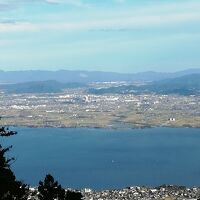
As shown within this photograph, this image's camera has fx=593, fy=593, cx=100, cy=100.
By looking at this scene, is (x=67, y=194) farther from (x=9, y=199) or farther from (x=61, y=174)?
(x=61, y=174)

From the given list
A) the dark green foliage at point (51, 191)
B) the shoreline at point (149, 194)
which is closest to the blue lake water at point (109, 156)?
the shoreline at point (149, 194)

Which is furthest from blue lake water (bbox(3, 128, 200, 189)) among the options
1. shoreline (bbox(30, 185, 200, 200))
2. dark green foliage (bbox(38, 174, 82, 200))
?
dark green foliage (bbox(38, 174, 82, 200))

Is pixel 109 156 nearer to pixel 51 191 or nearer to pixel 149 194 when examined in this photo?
pixel 149 194

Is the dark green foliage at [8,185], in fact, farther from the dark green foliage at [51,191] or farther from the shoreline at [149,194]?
the shoreline at [149,194]

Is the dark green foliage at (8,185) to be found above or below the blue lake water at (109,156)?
above

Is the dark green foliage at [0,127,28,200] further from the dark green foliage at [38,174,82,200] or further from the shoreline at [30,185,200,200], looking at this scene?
the shoreline at [30,185,200,200]

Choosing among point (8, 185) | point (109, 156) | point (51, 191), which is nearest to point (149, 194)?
point (51, 191)

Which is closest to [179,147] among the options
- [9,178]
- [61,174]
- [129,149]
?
[129,149]

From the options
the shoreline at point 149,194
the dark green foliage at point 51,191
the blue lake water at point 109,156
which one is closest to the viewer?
the dark green foliage at point 51,191

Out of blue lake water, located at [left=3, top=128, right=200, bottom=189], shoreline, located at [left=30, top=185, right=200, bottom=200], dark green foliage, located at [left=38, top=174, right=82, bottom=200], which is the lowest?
blue lake water, located at [left=3, top=128, right=200, bottom=189]

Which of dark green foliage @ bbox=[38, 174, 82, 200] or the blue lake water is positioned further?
the blue lake water
